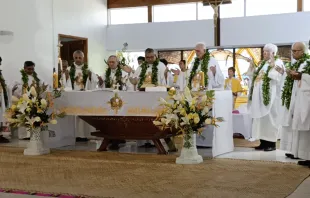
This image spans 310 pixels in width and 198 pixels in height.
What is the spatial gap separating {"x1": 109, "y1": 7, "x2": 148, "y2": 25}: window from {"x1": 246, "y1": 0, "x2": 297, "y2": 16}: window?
3.58 meters

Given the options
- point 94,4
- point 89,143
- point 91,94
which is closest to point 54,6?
point 94,4

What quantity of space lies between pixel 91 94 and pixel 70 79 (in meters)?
1.79

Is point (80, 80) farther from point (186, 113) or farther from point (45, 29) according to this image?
point (45, 29)

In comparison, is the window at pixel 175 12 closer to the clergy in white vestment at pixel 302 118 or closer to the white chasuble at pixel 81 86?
the white chasuble at pixel 81 86

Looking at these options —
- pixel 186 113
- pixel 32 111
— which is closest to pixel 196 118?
pixel 186 113

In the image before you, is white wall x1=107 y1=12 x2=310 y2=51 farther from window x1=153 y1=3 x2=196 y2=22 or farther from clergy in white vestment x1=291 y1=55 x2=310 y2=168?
clergy in white vestment x1=291 y1=55 x2=310 y2=168

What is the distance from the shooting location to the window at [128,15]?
15859 millimetres

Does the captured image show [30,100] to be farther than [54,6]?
No

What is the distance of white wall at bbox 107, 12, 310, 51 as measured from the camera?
13562 mm

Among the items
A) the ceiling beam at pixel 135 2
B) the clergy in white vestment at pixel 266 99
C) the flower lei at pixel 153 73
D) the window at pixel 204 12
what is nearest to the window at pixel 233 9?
the window at pixel 204 12

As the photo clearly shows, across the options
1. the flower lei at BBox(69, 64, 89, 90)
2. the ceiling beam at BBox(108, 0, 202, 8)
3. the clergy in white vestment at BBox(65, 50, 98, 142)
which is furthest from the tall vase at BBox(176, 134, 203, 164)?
the ceiling beam at BBox(108, 0, 202, 8)

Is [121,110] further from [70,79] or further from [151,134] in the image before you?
[70,79]

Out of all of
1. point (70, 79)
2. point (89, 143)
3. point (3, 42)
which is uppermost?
point (3, 42)

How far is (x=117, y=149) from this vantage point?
791 centimetres
